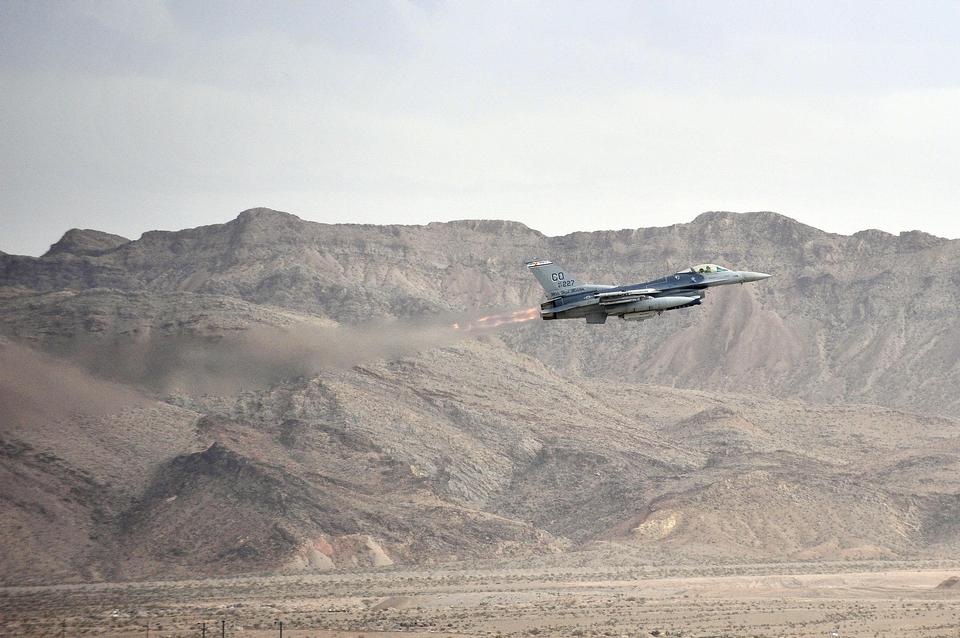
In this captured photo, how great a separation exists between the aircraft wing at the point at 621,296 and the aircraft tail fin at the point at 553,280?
1774 mm

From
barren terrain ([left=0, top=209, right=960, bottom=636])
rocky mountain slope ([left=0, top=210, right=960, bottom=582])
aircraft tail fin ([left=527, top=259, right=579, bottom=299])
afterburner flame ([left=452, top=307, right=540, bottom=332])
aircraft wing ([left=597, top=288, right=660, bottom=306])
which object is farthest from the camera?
rocky mountain slope ([left=0, top=210, right=960, bottom=582])

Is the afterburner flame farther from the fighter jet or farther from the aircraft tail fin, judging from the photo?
the fighter jet

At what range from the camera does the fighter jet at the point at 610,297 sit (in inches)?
3329

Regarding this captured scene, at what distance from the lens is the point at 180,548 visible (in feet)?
394

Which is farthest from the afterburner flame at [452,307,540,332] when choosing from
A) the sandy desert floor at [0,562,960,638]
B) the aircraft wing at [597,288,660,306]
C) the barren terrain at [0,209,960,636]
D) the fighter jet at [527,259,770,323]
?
the sandy desert floor at [0,562,960,638]

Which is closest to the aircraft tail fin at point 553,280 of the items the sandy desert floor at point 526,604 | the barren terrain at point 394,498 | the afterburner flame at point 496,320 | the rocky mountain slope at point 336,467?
the afterburner flame at point 496,320

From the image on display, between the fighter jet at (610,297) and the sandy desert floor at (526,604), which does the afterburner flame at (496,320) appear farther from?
the sandy desert floor at (526,604)

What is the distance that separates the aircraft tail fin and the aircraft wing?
1774 millimetres

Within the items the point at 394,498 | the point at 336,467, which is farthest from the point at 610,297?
the point at 336,467

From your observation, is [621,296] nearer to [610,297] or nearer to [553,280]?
[610,297]

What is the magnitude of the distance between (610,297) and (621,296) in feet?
2.14

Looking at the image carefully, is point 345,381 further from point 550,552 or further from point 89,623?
point 89,623

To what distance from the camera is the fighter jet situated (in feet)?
277

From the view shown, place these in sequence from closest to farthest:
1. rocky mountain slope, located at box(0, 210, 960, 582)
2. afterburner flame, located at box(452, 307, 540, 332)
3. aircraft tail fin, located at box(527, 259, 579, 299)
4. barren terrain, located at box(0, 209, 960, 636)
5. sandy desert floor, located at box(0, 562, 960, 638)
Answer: sandy desert floor, located at box(0, 562, 960, 638)
aircraft tail fin, located at box(527, 259, 579, 299)
barren terrain, located at box(0, 209, 960, 636)
afterburner flame, located at box(452, 307, 540, 332)
rocky mountain slope, located at box(0, 210, 960, 582)
